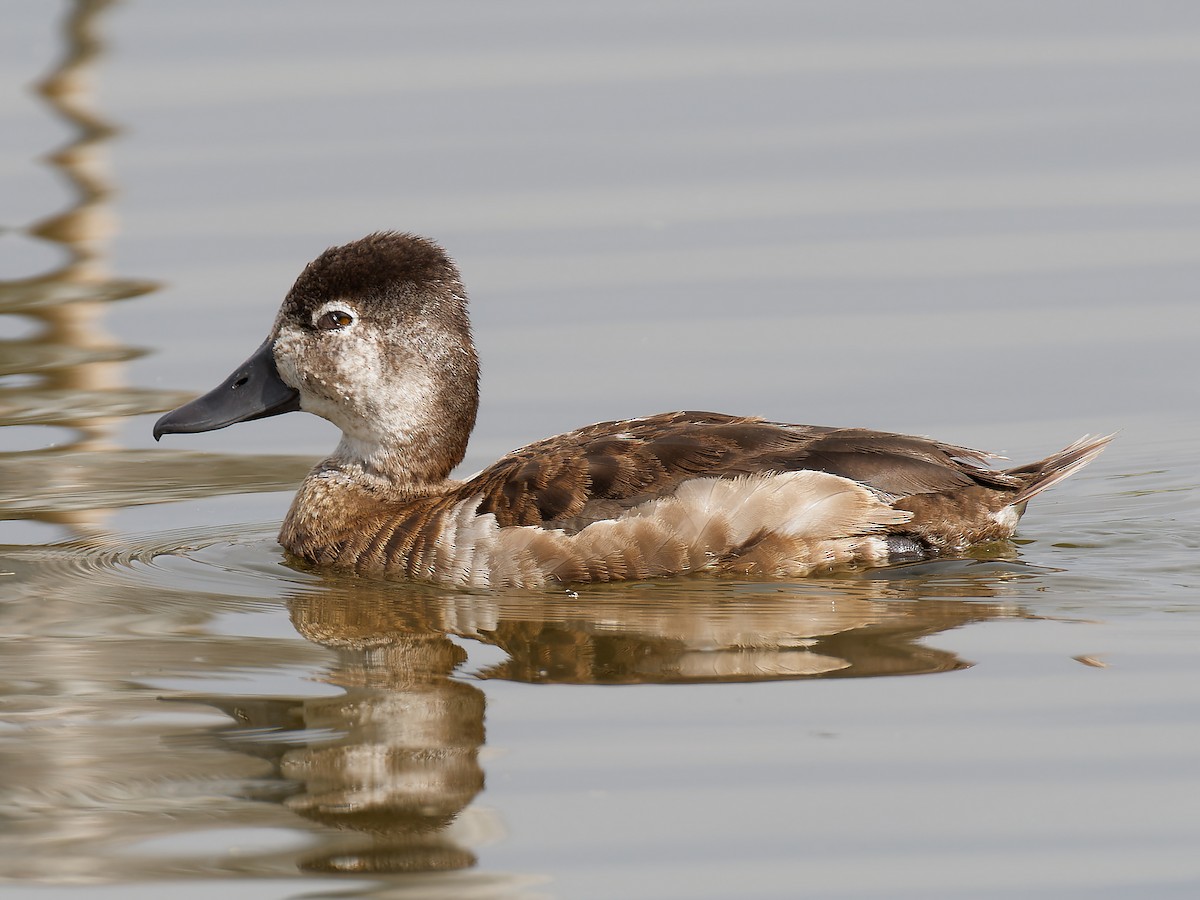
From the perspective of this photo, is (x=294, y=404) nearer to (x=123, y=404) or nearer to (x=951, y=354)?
(x=123, y=404)

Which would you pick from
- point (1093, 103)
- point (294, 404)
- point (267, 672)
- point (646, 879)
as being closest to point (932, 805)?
point (646, 879)

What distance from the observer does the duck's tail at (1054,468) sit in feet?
24.0

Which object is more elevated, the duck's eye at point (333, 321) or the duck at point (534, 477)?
the duck's eye at point (333, 321)

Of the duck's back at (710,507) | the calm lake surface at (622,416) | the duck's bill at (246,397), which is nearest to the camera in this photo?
the calm lake surface at (622,416)

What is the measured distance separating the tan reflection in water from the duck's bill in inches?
25.4

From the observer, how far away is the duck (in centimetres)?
702

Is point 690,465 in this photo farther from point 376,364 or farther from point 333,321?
point 333,321

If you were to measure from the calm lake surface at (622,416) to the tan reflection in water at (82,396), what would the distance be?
28 mm

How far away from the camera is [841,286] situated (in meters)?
10.1

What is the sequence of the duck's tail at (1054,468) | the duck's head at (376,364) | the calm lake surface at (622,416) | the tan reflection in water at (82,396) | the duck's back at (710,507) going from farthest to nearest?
the tan reflection in water at (82,396), the duck's head at (376,364), the duck's tail at (1054,468), the duck's back at (710,507), the calm lake surface at (622,416)

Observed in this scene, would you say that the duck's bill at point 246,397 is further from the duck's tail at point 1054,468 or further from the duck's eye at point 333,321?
the duck's tail at point 1054,468

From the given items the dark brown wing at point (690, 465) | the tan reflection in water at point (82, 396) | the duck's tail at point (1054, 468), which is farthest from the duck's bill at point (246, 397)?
the duck's tail at point (1054, 468)

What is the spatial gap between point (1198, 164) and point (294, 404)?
5.76m

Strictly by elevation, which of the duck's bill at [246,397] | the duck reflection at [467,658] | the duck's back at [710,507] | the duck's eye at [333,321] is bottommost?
the duck reflection at [467,658]
